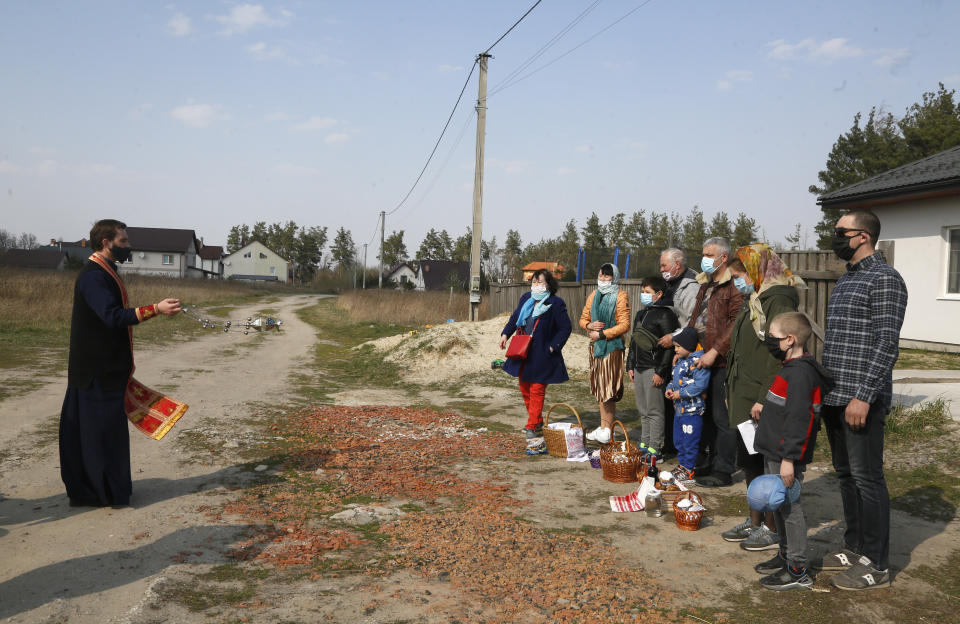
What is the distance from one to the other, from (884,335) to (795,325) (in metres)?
0.45

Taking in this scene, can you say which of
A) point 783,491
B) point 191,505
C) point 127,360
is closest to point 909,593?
point 783,491

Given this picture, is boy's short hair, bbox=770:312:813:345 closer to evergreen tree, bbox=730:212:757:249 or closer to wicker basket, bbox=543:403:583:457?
wicker basket, bbox=543:403:583:457

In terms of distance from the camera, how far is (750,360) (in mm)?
4941

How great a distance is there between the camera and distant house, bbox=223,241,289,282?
10281 centimetres

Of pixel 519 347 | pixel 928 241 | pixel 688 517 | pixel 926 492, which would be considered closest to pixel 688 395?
pixel 688 517

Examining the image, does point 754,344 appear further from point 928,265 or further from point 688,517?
point 928,265

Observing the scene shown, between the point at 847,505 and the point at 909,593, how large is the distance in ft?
1.77

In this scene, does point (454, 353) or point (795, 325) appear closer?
point (795, 325)

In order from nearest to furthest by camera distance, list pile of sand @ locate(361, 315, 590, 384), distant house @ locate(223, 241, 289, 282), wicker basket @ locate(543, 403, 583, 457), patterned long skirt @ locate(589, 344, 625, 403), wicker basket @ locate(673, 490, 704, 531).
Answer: wicker basket @ locate(673, 490, 704, 531) < wicker basket @ locate(543, 403, 583, 457) < patterned long skirt @ locate(589, 344, 625, 403) < pile of sand @ locate(361, 315, 590, 384) < distant house @ locate(223, 241, 289, 282)

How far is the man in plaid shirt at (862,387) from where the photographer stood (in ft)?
12.3

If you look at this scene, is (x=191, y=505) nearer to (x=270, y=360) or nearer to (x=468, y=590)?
(x=468, y=590)

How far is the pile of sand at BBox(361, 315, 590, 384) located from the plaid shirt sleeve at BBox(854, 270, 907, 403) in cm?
886

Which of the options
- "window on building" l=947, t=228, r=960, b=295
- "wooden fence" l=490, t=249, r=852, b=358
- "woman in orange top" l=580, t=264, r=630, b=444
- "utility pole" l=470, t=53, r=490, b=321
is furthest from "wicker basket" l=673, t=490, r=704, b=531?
"utility pole" l=470, t=53, r=490, b=321

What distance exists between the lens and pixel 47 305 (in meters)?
20.2
